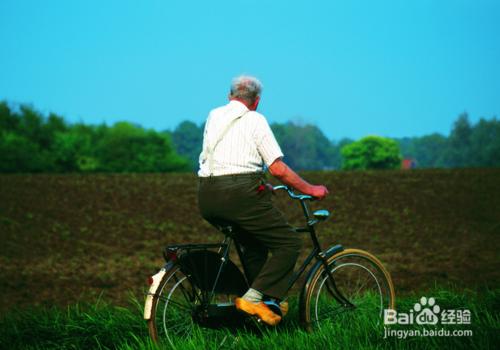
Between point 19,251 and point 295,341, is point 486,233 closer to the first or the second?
point 19,251

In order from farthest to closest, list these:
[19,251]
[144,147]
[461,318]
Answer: [144,147] < [19,251] < [461,318]

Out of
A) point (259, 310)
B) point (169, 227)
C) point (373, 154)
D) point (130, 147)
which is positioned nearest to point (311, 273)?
point (259, 310)

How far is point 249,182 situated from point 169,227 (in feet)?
33.3

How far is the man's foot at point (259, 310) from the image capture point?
4.54 m

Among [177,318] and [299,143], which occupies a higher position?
[299,143]

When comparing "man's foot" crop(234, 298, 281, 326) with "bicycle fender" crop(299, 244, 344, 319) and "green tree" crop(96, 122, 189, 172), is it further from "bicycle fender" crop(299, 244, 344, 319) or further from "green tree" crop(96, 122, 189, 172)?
"green tree" crop(96, 122, 189, 172)

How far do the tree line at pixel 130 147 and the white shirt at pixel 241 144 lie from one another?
20360mm

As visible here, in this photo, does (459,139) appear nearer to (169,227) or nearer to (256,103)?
(169,227)

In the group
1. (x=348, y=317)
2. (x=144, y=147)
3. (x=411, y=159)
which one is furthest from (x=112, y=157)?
(x=411, y=159)

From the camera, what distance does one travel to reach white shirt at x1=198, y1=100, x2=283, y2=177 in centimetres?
Result: 442

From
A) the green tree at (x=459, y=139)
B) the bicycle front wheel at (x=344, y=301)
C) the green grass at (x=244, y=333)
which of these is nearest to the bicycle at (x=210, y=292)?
the bicycle front wheel at (x=344, y=301)

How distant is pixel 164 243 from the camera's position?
42.3ft

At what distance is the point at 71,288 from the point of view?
30.8 feet

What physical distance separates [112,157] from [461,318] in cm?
4131
